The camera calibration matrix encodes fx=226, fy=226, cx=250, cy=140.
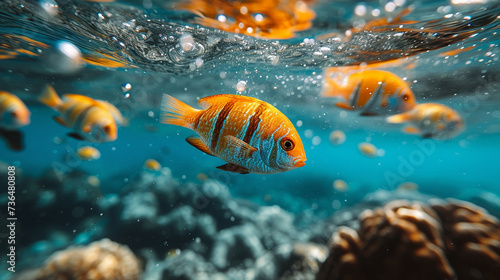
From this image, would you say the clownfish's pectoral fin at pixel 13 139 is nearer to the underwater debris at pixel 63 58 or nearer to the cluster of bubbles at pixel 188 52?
the cluster of bubbles at pixel 188 52

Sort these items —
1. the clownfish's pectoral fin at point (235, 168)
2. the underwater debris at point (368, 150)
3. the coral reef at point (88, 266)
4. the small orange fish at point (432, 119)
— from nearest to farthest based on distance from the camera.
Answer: the clownfish's pectoral fin at point (235, 168) → the coral reef at point (88, 266) → the small orange fish at point (432, 119) → the underwater debris at point (368, 150)

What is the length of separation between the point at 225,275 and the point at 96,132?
15.1 ft

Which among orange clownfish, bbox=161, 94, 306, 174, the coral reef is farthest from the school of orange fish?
the coral reef

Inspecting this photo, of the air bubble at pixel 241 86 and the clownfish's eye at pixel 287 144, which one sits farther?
the air bubble at pixel 241 86

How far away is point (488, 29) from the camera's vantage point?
6930 mm

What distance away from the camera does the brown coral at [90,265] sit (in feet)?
14.9

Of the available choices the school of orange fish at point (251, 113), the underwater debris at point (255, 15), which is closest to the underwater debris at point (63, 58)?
the underwater debris at point (255, 15)

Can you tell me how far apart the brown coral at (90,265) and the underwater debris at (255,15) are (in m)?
6.50

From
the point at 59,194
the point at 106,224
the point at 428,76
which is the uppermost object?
the point at 428,76

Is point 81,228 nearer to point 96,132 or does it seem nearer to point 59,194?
point 59,194

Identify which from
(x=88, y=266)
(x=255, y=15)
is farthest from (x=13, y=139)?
(x=255, y=15)

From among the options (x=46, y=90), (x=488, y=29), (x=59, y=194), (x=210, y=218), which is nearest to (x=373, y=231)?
(x=210, y=218)

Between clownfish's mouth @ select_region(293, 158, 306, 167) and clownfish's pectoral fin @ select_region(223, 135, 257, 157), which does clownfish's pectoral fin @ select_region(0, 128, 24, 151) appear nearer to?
clownfish's pectoral fin @ select_region(223, 135, 257, 157)

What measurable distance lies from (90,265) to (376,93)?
6.28m
